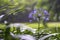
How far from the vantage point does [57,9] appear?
8.68 m

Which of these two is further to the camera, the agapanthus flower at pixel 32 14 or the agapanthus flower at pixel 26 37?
the agapanthus flower at pixel 32 14

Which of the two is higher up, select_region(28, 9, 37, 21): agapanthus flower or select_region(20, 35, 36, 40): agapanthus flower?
select_region(28, 9, 37, 21): agapanthus flower

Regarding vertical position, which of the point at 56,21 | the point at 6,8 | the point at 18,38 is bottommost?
the point at 18,38

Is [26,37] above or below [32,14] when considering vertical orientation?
below

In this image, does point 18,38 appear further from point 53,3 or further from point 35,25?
point 53,3

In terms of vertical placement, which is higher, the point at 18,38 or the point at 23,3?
the point at 23,3

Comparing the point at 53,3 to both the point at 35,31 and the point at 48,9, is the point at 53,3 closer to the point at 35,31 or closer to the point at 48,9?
the point at 48,9

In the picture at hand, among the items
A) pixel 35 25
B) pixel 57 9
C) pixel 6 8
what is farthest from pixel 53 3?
pixel 6 8

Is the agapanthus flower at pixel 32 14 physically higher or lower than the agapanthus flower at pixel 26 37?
higher

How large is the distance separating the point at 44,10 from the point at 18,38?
157 centimetres

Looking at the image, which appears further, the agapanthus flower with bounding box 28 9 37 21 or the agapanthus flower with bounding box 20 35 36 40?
the agapanthus flower with bounding box 28 9 37 21

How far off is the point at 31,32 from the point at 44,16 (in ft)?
2.78

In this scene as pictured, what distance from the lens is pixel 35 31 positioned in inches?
340

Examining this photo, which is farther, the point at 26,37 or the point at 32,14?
the point at 32,14
